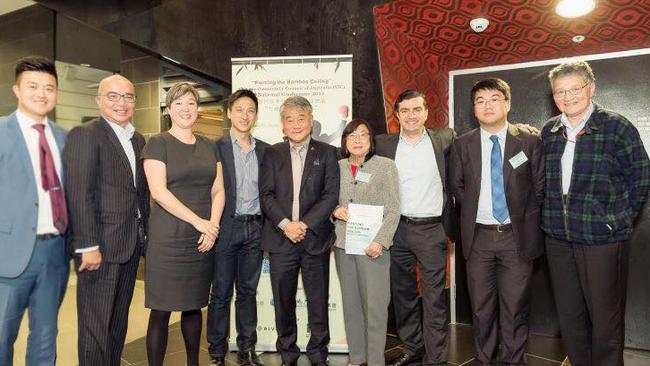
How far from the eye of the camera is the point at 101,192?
7.07ft

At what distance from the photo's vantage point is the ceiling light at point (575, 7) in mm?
2824

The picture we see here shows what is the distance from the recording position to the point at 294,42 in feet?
12.2

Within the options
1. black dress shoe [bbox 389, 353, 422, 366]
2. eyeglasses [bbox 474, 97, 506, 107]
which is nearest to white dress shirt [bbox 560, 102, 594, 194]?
eyeglasses [bbox 474, 97, 506, 107]

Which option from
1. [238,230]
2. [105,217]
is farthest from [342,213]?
[105,217]

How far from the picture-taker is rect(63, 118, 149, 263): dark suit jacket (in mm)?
2039

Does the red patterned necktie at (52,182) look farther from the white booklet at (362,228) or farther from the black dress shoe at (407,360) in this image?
the black dress shoe at (407,360)

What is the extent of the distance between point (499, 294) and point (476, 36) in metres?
1.90

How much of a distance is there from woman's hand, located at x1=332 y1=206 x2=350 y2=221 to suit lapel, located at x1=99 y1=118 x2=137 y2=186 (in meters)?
1.19

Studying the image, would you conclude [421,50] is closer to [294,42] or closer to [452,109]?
[452,109]

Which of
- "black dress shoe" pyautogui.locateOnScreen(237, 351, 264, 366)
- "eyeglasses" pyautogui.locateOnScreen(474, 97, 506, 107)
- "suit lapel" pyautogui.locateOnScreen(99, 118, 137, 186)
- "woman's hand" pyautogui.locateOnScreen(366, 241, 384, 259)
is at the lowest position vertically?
"black dress shoe" pyautogui.locateOnScreen(237, 351, 264, 366)

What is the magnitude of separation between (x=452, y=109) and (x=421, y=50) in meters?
0.67

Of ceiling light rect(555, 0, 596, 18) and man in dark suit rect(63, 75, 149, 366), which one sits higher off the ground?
ceiling light rect(555, 0, 596, 18)

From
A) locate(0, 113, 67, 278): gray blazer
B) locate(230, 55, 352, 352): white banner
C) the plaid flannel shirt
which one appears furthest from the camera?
locate(230, 55, 352, 352): white banner

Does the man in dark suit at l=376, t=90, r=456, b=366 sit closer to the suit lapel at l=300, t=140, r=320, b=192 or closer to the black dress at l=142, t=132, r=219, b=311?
the suit lapel at l=300, t=140, r=320, b=192
